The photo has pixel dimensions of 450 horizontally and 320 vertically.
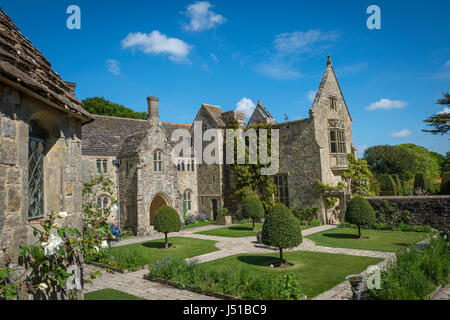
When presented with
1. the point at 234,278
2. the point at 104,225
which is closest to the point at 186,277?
the point at 234,278

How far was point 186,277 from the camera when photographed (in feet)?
34.5

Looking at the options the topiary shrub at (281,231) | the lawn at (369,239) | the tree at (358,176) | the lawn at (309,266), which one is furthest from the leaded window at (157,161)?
the tree at (358,176)

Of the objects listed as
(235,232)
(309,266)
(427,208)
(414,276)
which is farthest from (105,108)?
(414,276)

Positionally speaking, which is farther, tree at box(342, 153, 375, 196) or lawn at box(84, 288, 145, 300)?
tree at box(342, 153, 375, 196)

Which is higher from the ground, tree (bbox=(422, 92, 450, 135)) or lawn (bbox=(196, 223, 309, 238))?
tree (bbox=(422, 92, 450, 135))

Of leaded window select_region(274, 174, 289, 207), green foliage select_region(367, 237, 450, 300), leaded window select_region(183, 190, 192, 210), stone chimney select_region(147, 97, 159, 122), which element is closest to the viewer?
green foliage select_region(367, 237, 450, 300)

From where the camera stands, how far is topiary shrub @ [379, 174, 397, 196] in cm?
3142

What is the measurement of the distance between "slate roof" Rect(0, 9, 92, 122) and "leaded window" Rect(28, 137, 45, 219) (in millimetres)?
897

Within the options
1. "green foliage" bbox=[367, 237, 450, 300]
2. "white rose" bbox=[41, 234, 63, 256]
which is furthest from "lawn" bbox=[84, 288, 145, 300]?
"green foliage" bbox=[367, 237, 450, 300]

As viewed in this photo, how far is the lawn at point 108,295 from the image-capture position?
31.3ft

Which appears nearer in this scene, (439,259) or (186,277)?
(439,259)

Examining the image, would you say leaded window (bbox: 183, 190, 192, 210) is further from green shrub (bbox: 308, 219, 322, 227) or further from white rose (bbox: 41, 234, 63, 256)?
white rose (bbox: 41, 234, 63, 256)

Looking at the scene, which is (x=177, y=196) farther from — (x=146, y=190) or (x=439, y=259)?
(x=439, y=259)

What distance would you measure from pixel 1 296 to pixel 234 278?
6.62 meters
